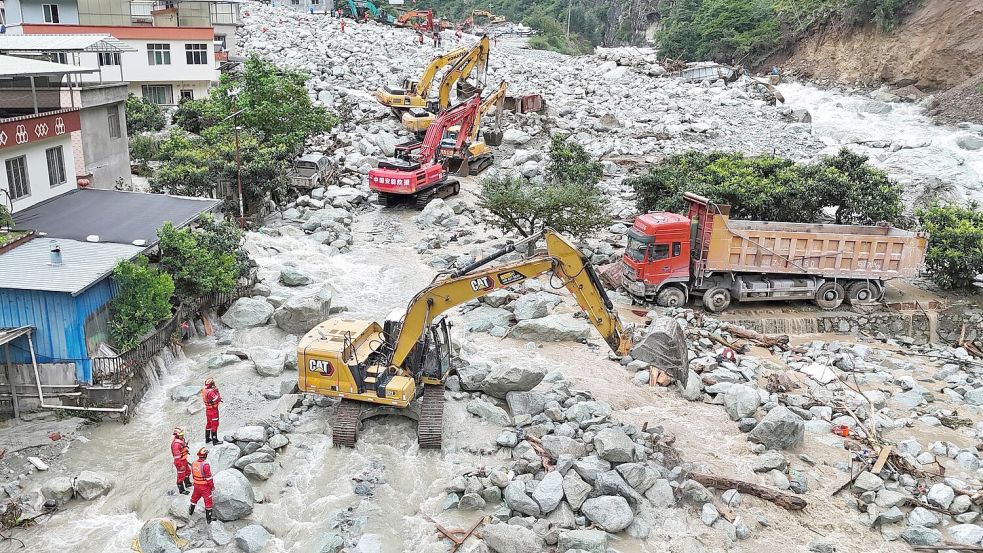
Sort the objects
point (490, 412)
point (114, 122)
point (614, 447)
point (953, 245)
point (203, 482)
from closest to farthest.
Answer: point (203, 482) < point (614, 447) < point (490, 412) < point (953, 245) < point (114, 122)

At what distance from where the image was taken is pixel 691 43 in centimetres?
6088

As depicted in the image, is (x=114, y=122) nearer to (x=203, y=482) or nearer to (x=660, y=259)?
(x=203, y=482)

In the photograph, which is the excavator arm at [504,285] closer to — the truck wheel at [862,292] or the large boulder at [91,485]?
the large boulder at [91,485]

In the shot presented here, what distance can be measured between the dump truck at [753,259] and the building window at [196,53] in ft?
87.7

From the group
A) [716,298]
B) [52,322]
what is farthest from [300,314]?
[716,298]

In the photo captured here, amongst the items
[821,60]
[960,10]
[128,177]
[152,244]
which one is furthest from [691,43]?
[152,244]

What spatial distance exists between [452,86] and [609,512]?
25.8 meters

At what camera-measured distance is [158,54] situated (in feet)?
121

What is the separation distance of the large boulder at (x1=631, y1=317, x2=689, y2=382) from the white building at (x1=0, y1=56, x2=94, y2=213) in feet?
48.2

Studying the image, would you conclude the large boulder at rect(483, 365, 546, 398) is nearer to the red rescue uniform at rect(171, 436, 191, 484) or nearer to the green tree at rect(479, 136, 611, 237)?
the red rescue uniform at rect(171, 436, 191, 484)

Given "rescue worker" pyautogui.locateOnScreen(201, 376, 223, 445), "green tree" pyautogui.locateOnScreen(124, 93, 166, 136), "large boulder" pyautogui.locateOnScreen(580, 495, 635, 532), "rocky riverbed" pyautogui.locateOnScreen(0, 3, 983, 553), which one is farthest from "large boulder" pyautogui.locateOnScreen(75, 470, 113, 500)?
"green tree" pyautogui.locateOnScreen(124, 93, 166, 136)

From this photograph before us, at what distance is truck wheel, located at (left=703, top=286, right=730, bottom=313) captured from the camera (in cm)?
2059

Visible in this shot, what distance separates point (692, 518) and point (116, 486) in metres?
9.21

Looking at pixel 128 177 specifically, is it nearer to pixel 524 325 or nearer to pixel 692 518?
pixel 524 325
